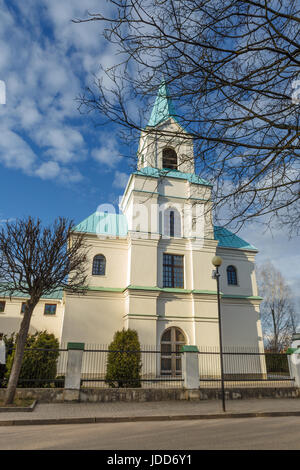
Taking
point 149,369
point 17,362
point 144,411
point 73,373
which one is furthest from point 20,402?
point 149,369

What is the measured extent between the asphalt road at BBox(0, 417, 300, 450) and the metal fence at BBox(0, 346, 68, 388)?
386cm

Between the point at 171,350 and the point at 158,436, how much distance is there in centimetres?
1198

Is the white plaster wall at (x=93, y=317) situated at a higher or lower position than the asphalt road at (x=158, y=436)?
higher

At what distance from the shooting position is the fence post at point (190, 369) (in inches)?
466

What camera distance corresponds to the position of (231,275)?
2209 cm

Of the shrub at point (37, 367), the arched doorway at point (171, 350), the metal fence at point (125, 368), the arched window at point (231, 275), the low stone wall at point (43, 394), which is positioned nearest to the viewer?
the low stone wall at point (43, 394)

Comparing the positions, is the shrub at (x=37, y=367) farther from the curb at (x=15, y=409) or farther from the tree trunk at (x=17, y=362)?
the curb at (x=15, y=409)

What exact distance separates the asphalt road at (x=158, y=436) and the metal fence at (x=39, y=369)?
386 cm

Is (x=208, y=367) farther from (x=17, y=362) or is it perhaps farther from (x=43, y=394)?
(x=17, y=362)

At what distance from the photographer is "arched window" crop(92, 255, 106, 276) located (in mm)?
19781

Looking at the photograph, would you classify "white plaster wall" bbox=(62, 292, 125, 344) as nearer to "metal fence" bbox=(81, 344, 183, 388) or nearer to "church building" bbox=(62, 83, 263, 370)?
"church building" bbox=(62, 83, 263, 370)

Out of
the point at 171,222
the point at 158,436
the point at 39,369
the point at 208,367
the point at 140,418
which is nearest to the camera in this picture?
the point at 158,436

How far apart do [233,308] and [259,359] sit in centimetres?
351

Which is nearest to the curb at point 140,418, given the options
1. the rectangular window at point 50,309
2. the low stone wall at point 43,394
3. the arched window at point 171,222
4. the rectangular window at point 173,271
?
the low stone wall at point 43,394
